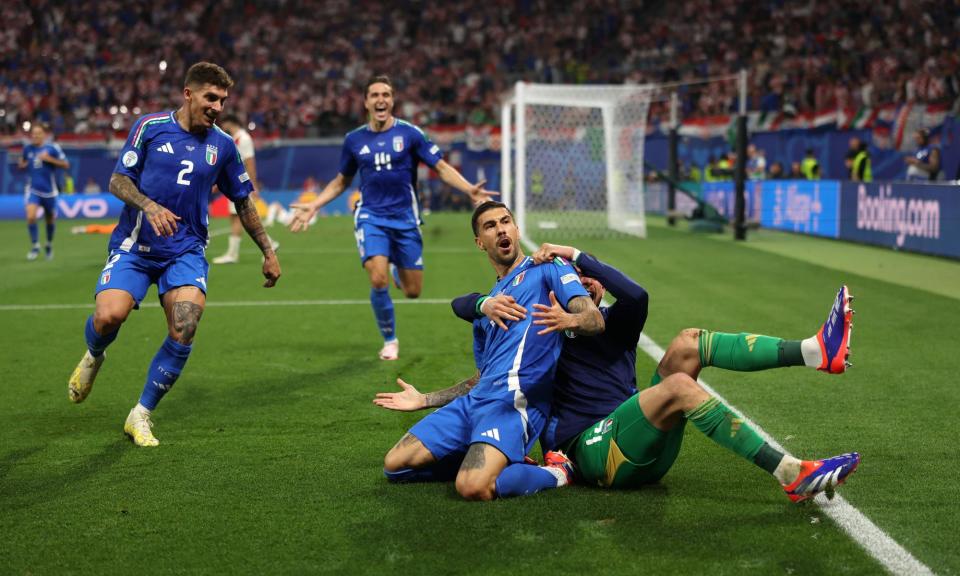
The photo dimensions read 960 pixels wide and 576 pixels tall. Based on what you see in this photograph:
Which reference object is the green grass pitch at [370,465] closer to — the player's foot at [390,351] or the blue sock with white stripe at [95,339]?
the player's foot at [390,351]

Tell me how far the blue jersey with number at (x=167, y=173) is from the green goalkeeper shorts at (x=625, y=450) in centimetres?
279

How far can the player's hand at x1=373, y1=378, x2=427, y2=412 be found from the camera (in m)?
4.93

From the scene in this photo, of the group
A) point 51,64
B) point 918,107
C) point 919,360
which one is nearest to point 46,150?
point 919,360

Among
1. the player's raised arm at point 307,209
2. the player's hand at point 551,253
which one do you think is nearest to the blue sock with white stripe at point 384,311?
the player's raised arm at point 307,209

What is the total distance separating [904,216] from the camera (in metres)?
18.3

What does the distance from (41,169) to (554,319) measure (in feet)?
53.5

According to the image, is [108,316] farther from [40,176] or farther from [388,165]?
[40,176]

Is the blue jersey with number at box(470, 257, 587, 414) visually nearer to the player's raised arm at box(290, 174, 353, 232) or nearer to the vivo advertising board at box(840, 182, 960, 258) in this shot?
the player's raised arm at box(290, 174, 353, 232)

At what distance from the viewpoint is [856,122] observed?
2680 centimetres

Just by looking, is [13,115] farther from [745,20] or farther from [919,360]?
[919,360]

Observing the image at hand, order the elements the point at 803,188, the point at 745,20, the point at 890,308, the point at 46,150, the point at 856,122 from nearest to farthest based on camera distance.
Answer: the point at 890,308 < the point at 46,150 < the point at 803,188 < the point at 856,122 < the point at 745,20

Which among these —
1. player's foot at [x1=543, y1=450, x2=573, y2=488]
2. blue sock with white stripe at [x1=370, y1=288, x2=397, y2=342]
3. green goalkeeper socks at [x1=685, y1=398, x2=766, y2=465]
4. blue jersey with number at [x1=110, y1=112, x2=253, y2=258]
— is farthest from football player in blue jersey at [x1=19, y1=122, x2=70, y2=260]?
green goalkeeper socks at [x1=685, y1=398, x2=766, y2=465]

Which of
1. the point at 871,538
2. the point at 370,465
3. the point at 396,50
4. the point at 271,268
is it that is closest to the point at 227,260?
the point at 271,268

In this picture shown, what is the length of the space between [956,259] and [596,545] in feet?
47.4
